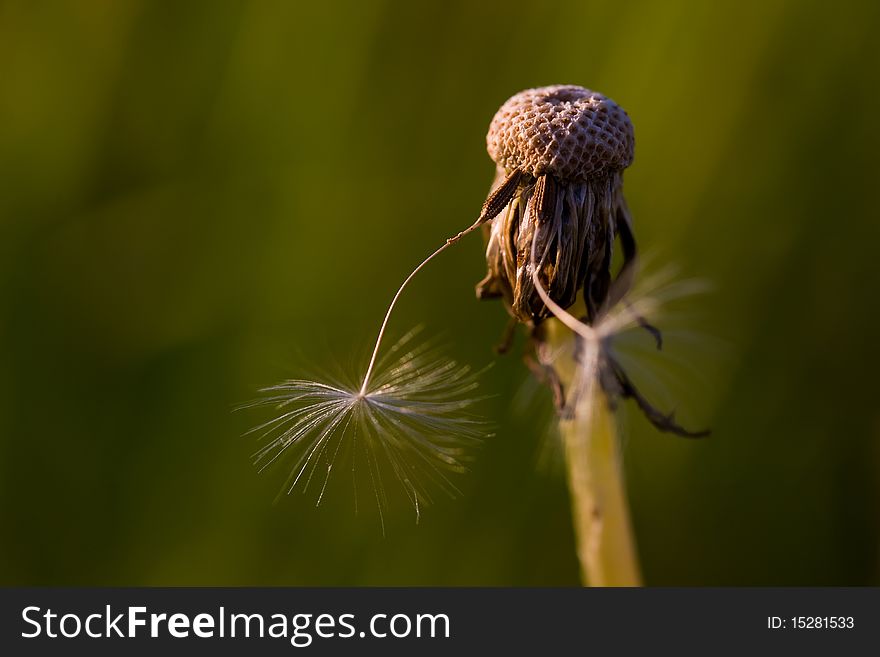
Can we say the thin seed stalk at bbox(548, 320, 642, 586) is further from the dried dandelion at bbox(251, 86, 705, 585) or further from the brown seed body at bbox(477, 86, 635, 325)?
the brown seed body at bbox(477, 86, 635, 325)

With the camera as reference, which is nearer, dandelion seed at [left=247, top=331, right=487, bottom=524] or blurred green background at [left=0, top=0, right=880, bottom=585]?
dandelion seed at [left=247, top=331, right=487, bottom=524]

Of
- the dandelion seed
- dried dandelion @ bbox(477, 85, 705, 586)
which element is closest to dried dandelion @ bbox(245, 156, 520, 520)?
the dandelion seed

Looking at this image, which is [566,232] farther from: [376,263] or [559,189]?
[376,263]

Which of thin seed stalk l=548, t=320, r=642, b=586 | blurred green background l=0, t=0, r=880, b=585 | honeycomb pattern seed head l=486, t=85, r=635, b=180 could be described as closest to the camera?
honeycomb pattern seed head l=486, t=85, r=635, b=180

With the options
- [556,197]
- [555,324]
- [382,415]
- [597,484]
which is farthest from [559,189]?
[597,484]

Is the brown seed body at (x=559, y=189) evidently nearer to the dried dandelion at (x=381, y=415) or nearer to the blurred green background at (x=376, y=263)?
the dried dandelion at (x=381, y=415)

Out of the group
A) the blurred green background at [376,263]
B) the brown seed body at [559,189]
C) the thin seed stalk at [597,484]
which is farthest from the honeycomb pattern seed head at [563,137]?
the blurred green background at [376,263]
